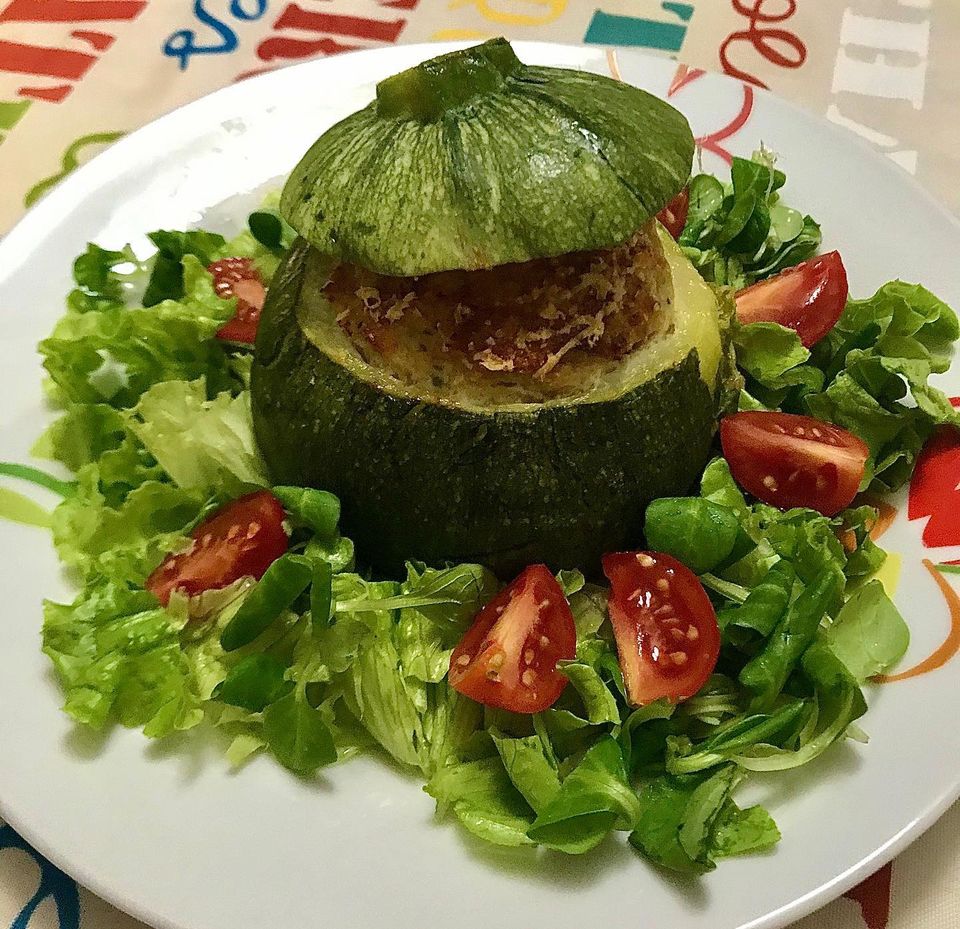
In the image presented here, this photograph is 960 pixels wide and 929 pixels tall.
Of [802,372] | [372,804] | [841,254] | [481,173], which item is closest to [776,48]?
[841,254]

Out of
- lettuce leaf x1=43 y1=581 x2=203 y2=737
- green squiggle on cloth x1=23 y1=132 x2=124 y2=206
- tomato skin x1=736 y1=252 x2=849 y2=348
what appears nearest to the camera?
lettuce leaf x1=43 y1=581 x2=203 y2=737

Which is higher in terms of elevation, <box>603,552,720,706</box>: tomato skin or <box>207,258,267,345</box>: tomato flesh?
<box>207,258,267,345</box>: tomato flesh

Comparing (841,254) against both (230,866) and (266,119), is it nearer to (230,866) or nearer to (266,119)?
(266,119)

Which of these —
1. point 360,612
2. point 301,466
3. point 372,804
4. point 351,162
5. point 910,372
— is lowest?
point 372,804

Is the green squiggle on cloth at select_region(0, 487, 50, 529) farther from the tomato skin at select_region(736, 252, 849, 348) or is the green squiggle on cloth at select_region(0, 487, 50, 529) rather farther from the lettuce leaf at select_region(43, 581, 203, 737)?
the tomato skin at select_region(736, 252, 849, 348)

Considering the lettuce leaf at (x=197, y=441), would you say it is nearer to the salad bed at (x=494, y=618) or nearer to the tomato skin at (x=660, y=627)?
the salad bed at (x=494, y=618)

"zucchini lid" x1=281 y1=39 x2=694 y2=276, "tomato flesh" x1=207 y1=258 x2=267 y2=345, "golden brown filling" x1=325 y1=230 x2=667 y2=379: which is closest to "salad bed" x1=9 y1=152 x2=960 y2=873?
"tomato flesh" x1=207 y1=258 x2=267 y2=345

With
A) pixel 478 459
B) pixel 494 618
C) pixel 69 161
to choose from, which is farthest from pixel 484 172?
pixel 69 161
